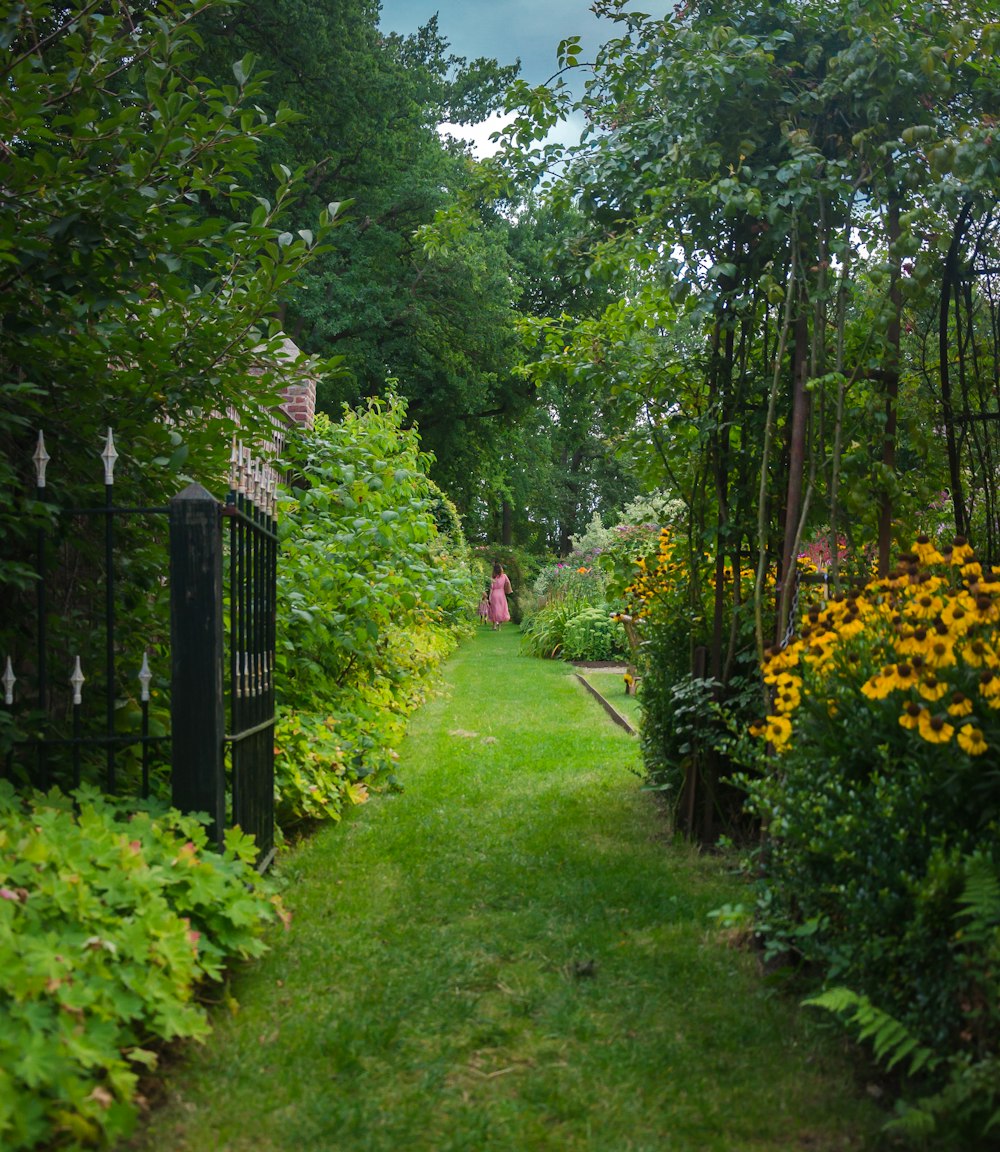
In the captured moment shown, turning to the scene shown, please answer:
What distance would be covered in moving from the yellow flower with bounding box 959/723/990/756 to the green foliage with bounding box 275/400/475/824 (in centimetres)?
324

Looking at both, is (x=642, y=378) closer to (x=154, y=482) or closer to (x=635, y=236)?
(x=635, y=236)

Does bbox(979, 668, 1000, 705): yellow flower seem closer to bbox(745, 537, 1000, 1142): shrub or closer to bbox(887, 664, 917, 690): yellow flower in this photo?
bbox(745, 537, 1000, 1142): shrub

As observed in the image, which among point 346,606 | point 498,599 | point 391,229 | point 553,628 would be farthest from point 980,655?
point 498,599

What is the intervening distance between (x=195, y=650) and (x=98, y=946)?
45.5 inches

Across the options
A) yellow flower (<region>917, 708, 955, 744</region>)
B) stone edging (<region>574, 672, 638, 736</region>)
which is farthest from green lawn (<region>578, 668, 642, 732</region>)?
yellow flower (<region>917, 708, 955, 744</region>)

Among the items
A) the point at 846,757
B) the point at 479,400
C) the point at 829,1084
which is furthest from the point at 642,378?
the point at 479,400

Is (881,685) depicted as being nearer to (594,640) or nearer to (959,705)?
(959,705)

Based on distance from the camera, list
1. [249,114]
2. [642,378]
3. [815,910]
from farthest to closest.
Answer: [642,378] < [249,114] < [815,910]

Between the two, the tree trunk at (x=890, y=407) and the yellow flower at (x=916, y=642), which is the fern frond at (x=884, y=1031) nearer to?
the yellow flower at (x=916, y=642)

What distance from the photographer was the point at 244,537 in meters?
4.11

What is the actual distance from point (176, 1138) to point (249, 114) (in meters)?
3.10

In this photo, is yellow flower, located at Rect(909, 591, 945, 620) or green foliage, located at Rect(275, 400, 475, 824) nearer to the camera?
yellow flower, located at Rect(909, 591, 945, 620)

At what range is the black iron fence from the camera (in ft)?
11.4

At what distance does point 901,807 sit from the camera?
269cm
